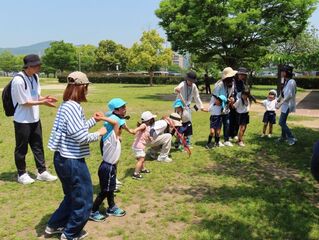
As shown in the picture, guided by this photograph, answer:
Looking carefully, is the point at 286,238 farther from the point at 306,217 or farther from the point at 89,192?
the point at 89,192

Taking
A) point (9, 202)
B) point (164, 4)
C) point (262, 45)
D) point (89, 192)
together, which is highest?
point (164, 4)

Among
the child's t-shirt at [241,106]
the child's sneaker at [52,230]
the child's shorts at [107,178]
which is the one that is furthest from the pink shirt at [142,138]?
the child's t-shirt at [241,106]

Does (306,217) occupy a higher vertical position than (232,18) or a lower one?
lower

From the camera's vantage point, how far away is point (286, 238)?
4.24 metres

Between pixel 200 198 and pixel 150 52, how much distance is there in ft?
122

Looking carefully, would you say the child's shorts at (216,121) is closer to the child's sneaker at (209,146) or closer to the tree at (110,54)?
the child's sneaker at (209,146)

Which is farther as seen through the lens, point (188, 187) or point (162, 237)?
point (188, 187)

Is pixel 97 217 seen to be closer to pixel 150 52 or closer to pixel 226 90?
pixel 226 90

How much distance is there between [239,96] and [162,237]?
531cm

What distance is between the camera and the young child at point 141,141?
20.9 feet

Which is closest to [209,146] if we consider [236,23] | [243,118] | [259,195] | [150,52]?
[243,118]

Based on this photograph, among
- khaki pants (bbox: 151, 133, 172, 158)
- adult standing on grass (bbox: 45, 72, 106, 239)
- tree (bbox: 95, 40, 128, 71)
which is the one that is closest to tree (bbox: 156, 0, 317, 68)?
khaki pants (bbox: 151, 133, 172, 158)

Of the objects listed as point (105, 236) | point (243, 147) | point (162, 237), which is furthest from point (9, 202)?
point (243, 147)

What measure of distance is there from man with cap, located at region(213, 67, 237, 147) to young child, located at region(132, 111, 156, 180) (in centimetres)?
241
